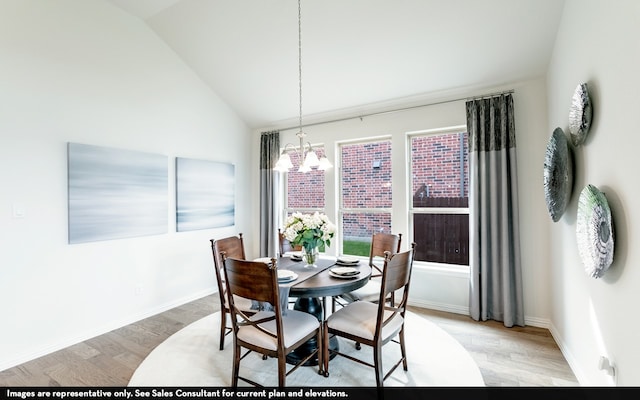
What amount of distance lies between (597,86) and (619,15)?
0.40 meters

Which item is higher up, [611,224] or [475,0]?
[475,0]

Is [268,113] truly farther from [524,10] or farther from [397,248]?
[524,10]

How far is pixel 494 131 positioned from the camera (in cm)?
327

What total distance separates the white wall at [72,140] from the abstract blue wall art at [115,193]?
89 millimetres

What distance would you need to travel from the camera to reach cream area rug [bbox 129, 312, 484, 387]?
222 cm

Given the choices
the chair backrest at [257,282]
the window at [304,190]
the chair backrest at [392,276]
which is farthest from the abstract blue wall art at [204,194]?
the chair backrest at [392,276]

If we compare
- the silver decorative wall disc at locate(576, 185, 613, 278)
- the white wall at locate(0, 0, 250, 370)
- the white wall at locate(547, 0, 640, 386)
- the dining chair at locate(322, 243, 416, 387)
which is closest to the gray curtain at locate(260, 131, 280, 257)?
the white wall at locate(0, 0, 250, 370)

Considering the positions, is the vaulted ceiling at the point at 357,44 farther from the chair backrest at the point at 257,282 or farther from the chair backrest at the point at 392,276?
the chair backrest at the point at 257,282

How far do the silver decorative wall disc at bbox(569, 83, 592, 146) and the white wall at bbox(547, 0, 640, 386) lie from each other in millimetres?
33

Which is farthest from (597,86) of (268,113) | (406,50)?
(268,113)

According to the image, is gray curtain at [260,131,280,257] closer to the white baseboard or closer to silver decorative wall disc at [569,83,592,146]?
the white baseboard

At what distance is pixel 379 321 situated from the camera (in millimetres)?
1963

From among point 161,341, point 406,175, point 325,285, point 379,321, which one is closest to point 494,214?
point 406,175

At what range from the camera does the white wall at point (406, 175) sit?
10.3 feet
